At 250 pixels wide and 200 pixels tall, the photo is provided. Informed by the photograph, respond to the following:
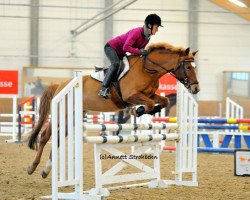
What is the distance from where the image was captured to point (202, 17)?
24.1 metres

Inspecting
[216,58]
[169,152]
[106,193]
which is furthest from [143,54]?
[216,58]

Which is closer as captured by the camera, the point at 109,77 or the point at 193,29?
the point at 109,77

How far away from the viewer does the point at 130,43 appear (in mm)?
6719

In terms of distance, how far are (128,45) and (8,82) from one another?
8.59 metres

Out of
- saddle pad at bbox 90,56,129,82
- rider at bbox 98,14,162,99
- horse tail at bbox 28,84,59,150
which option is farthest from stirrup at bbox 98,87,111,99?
horse tail at bbox 28,84,59,150

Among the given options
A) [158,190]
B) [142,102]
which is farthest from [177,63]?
[158,190]

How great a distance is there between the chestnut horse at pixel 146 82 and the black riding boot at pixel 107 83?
0.09 metres

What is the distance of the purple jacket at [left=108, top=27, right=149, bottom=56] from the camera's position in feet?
22.1

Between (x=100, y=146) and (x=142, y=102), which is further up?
(x=142, y=102)

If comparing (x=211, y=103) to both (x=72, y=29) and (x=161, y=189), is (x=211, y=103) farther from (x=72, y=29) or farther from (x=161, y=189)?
(x=161, y=189)

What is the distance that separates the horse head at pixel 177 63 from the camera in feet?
22.0

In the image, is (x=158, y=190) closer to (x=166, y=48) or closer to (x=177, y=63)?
(x=177, y=63)

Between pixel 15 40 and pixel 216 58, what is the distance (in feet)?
25.7

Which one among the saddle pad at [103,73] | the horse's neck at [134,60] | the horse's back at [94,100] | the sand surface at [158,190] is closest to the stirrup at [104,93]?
the horse's back at [94,100]
